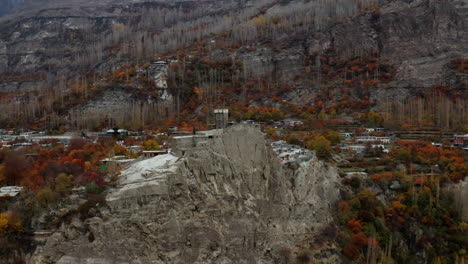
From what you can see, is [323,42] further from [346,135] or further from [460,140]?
[460,140]

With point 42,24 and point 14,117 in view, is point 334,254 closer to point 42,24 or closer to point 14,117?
point 14,117

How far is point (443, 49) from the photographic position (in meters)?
57.2

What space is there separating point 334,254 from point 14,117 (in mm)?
48387

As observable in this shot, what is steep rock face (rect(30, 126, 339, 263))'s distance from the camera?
1591 centimetres

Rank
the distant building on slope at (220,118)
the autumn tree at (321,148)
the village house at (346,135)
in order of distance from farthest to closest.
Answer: the village house at (346,135) → the autumn tree at (321,148) → the distant building on slope at (220,118)

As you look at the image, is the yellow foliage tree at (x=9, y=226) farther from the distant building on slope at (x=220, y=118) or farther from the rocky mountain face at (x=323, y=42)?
the rocky mountain face at (x=323, y=42)

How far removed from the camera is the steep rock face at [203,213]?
52.2 feet

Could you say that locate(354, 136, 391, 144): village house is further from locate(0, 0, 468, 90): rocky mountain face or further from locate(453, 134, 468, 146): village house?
locate(0, 0, 468, 90): rocky mountain face

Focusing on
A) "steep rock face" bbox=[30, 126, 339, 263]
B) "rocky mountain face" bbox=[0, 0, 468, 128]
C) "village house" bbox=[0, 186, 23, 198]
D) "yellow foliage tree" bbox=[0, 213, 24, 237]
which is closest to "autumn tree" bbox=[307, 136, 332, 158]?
"steep rock face" bbox=[30, 126, 339, 263]

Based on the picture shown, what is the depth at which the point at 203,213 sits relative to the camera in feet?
57.4

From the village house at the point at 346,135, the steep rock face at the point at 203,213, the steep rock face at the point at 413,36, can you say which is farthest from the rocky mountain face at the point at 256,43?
the steep rock face at the point at 203,213

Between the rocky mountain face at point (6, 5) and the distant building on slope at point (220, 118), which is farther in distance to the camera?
the rocky mountain face at point (6, 5)

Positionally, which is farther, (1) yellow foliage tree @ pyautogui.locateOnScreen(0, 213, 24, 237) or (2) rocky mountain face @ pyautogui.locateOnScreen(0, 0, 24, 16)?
(2) rocky mountain face @ pyautogui.locateOnScreen(0, 0, 24, 16)

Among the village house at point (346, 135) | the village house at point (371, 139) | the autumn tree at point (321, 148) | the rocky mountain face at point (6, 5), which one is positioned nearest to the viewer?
the autumn tree at point (321, 148)
